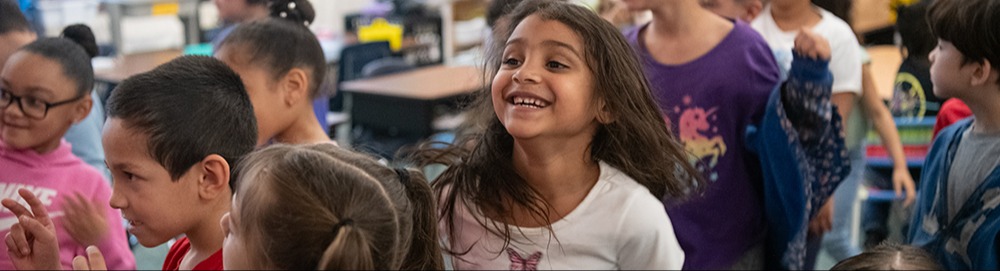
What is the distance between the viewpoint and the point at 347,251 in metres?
1.18

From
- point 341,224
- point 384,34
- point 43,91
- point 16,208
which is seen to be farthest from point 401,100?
point 341,224

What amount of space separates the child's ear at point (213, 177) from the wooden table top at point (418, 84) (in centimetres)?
334

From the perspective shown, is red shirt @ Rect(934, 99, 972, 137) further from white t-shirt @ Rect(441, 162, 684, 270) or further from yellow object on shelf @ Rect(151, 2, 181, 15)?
yellow object on shelf @ Rect(151, 2, 181, 15)

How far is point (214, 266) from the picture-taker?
146 cm

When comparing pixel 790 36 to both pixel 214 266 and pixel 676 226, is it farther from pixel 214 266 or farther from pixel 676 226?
pixel 214 266

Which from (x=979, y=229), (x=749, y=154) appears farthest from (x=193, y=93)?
(x=979, y=229)

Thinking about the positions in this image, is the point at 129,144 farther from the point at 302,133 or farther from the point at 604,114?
the point at 604,114

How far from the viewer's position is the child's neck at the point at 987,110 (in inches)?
77.8

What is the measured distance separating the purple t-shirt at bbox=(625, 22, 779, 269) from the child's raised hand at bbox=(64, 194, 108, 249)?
1082 mm

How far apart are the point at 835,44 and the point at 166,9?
432 cm

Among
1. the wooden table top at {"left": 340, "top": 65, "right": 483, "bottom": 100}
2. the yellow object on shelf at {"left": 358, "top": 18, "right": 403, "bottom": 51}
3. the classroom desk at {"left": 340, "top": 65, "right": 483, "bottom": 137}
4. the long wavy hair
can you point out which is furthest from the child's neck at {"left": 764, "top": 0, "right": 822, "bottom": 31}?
the yellow object on shelf at {"left": 358, "top": 18, "right": 403, "bottom": 51}

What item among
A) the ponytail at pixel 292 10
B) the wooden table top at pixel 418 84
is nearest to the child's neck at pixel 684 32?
the ponytail at pixel 292 10

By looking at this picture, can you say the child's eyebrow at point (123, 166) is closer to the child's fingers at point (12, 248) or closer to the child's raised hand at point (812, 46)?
the child's fingers at point (12, 248)

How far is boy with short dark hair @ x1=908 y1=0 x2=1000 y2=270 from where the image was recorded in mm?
1888
